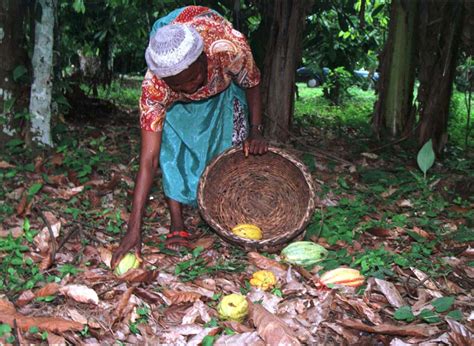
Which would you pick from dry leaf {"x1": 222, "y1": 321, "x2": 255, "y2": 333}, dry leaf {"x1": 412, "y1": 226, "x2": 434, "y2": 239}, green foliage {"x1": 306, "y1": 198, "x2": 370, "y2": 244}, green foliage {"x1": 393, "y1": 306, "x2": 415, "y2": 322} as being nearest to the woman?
green foliage {"x1": 306, "y1": 198, "x2": 370, "y2": 244}

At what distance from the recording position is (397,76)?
4.86 m

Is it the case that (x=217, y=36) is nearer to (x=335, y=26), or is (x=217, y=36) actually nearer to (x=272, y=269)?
(x=272, y=269)

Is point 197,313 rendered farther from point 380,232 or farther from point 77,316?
point 380,232

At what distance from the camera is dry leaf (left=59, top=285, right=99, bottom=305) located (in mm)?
2199

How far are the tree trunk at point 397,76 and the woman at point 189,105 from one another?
198 centimetres

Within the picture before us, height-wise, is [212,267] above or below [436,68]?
below

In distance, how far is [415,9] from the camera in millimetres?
4734

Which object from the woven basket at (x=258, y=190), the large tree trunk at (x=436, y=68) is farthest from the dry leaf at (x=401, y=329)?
the large tree trunk at (x=436, y=68)

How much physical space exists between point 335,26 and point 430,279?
475 cm

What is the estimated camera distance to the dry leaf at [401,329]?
2022 mm

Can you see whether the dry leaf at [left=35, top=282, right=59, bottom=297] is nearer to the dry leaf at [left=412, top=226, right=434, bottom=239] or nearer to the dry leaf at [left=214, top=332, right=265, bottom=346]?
the dry leaf at [left=214, top=332, right=265, bottom=346]

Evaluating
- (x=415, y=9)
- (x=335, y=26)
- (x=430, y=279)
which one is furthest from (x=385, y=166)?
(x=335, y=26)

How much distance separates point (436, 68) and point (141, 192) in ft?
9.58

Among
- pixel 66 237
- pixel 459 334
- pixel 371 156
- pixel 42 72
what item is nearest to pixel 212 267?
pixel 66 237
